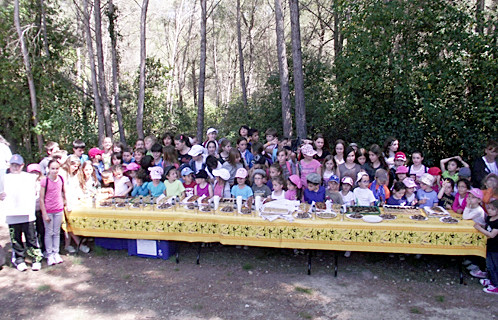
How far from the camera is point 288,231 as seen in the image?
17.5 feet

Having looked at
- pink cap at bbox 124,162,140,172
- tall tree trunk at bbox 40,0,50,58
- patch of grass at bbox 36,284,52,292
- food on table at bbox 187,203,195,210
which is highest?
tall tree trunk at bbox 40,0,50,58

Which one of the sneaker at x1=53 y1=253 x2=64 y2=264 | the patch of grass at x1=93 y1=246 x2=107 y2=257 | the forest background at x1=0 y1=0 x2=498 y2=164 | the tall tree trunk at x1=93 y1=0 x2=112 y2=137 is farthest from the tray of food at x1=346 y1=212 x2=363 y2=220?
the tall tree trunk at x1=93 y1=0 x2=112 y2=137

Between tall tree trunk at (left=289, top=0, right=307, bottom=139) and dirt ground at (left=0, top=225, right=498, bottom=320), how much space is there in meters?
5.36

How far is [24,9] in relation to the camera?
1296 centimetres

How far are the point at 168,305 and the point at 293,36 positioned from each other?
7997 millimetres

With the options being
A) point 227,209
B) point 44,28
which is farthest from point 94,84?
point 227,209

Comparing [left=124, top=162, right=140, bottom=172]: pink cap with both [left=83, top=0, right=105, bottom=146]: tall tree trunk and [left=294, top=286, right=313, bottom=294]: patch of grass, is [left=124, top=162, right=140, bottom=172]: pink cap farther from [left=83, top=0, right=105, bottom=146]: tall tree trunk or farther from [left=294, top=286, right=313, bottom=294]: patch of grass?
[left=83, top=0, right=105, bottom=146]: tall tree trunk

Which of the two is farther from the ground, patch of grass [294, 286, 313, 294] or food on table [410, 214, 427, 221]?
food on table [410, 214, 427, 221]

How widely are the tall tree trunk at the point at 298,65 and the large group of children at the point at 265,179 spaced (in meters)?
3.63

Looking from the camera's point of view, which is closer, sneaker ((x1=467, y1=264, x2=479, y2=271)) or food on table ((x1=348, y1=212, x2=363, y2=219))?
food on table ((x1=348, y1=212, x2=363, y2=219))

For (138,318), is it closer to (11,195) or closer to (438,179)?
(11,195)

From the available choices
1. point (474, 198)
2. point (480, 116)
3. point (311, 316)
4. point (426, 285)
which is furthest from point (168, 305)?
point (480, 116)

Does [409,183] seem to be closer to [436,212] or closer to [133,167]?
[436,212]

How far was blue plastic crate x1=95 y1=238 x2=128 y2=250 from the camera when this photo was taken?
6.20 meters
